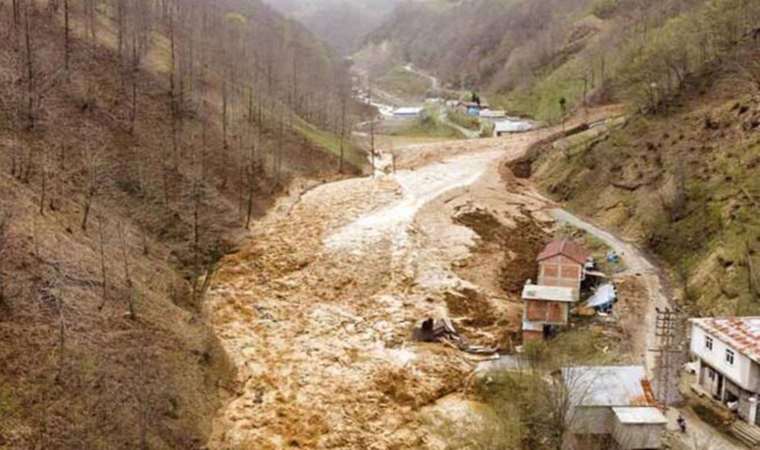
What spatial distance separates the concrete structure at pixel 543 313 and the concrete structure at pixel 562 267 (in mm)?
4079

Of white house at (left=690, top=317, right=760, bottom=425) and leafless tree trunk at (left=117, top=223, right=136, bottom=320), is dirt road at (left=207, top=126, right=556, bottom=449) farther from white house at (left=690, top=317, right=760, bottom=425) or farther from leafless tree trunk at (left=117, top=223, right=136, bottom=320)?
white house at (left=690, top=317, right=760, bottom=425)

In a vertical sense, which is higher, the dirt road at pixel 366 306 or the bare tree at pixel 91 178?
the bare tree at pixel 91 178

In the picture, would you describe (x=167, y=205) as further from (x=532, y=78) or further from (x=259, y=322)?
(x=532, y=78)

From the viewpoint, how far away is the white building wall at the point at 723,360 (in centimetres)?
2589

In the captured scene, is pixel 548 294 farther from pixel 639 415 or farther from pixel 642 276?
pixel 639 415

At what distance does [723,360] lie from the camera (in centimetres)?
2730

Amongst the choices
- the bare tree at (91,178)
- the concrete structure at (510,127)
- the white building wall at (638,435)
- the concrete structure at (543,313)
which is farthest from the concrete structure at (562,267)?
the concrete structure at (510,127)

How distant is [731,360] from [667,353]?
4.84 m

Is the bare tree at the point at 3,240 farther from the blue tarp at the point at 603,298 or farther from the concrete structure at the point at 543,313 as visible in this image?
the blue tarp at the point at 603,298

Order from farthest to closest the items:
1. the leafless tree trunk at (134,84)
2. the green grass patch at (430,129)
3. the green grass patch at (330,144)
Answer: the green grass patch at (430,129) → the green grass patch at (330,144) → the leafless tree trunk at (134,84)

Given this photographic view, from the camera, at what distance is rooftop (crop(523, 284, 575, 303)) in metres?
33.6

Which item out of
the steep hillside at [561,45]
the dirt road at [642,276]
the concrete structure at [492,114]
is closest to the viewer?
the dirt road at [642,276]

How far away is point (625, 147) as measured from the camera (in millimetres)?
54469

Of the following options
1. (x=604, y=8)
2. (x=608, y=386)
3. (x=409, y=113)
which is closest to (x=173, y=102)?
(x=608, y=386)
